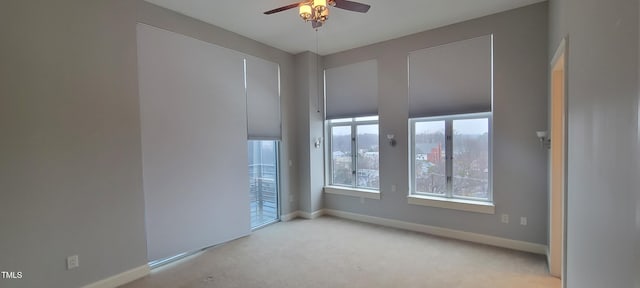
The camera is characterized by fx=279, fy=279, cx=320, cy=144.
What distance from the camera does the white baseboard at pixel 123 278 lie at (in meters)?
2.79

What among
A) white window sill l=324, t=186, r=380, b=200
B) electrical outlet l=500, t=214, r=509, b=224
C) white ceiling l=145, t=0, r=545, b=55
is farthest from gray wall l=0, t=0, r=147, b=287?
electrical outlet l=500, t=214, r=509, b=224

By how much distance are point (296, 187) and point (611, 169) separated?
177 inches

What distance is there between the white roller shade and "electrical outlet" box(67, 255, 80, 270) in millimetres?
641

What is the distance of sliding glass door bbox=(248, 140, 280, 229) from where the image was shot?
4.70 meters

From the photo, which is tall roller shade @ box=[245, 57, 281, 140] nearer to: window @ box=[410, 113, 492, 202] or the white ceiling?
the white ceiling

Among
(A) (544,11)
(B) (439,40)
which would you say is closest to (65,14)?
(B) (439,40)

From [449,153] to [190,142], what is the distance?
3.67 metres

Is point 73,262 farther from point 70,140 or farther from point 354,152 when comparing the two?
point 354,152

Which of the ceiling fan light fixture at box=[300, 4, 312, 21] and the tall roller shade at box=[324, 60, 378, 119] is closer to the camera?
the ceiling fan light fixture at box=[300, 4, 312, 21]

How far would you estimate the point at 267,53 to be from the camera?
15.6 feet

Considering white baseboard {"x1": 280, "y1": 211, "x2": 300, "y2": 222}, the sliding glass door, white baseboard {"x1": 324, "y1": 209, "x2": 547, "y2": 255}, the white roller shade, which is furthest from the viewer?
white baseboard {"x1": 280, "y1": 211, "x2": 300, "y2": 222}

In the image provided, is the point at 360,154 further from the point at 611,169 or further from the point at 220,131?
the point at 611,169

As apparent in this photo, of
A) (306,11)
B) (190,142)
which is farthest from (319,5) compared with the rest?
(190,142)

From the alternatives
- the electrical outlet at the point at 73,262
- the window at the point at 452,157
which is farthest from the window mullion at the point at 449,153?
the electrical outlet at the point at 73,262
